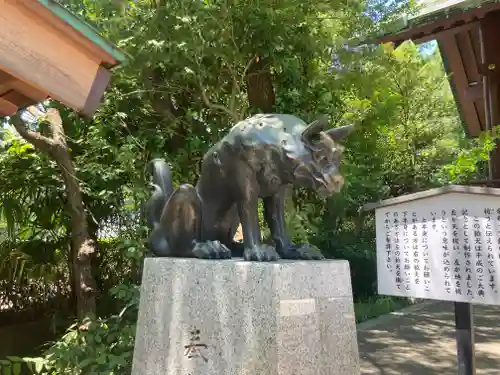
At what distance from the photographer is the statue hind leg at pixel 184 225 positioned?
3.14 metres

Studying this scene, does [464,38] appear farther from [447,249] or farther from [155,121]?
[447,249]

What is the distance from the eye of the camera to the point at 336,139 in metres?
2.87

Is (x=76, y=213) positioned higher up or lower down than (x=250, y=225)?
higher up

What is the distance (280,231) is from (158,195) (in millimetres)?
965

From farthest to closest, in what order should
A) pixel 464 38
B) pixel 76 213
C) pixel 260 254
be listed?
pixel 464 38, pixel 76 213, pixel 260 254

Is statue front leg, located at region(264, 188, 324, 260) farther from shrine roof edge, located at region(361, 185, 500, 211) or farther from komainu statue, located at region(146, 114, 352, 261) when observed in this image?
shrine roof edge, located at region(361, 185, 500, 211)

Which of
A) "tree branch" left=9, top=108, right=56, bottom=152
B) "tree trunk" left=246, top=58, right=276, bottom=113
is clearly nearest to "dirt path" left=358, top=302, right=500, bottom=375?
"tree trunk" left=246, top=58, right=276, bottom=113

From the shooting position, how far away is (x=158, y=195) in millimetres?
3553

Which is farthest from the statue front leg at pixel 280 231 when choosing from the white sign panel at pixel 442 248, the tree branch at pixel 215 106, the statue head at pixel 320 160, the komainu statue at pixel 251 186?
the tree branch at pixel 215 106

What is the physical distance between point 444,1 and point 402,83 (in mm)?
6061

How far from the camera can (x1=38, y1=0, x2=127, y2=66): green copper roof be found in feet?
6.57

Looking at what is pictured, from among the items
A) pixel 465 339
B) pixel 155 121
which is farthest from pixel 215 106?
pixel 465 339

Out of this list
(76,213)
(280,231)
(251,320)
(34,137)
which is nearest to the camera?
(251,320)

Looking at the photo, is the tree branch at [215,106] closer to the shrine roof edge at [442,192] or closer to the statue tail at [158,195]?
the statue tail at [158,195]
